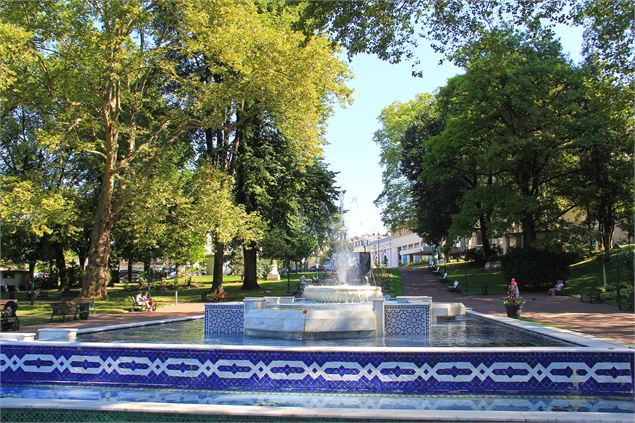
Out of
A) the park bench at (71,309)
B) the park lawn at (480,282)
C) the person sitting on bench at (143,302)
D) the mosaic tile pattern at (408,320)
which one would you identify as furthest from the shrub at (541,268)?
the park bench at (71,309)

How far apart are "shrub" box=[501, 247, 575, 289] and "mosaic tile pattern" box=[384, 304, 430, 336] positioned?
79.3 feet

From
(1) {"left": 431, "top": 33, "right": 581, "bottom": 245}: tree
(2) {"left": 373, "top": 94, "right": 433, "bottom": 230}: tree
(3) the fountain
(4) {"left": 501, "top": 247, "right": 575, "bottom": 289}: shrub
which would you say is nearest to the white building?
(2) {"left": 373, "top": 94, "right": 433, "bottom": 230}: tree

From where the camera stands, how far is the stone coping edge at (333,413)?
5.28 metres

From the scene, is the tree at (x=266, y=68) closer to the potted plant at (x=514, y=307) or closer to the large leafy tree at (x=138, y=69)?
the large leafy tree at (x=138, y=69)

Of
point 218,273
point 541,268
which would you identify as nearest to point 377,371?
point 218,273

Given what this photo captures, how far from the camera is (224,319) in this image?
1334 cm

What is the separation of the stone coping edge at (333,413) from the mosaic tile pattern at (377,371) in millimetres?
838

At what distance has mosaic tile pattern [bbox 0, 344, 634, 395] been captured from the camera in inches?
250

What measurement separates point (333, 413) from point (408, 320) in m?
6.98

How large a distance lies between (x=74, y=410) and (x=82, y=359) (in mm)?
1287

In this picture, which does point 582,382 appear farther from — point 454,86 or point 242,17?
point 454,86

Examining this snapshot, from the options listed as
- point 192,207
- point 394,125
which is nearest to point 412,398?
point 192,207

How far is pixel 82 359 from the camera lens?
22.9ft

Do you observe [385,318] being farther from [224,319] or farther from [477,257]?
[477,257]
